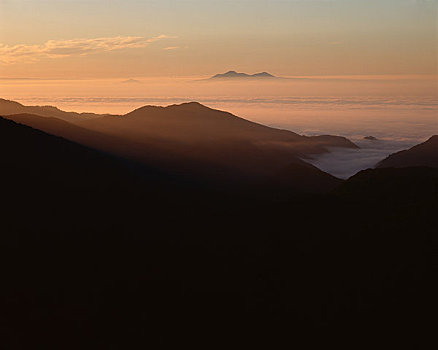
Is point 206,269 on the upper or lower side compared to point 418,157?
lower

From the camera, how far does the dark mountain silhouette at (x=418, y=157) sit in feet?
505

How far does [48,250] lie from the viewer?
A: 41781 millimetres

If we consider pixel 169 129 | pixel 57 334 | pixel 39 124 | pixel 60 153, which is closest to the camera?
pixel 57 334

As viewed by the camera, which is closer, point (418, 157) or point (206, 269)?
point (206, 269)

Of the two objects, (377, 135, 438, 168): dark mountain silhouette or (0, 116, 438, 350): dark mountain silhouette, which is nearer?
(0, 116, 438, 350): dark mountain silhouette

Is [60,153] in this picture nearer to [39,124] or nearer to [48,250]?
[48,250]

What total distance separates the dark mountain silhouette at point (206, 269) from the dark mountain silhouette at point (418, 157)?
102526mm

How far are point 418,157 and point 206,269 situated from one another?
458ft

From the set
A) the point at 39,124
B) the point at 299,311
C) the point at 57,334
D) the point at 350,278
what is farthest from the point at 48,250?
the point at 39,124

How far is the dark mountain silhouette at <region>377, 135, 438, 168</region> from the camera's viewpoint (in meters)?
154

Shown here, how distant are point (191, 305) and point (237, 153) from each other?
11241 centimetres

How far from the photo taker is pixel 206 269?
3975 centimetres

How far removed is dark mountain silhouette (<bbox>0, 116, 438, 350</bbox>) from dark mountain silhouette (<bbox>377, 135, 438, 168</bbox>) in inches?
4036

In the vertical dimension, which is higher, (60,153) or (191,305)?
(60,153)
